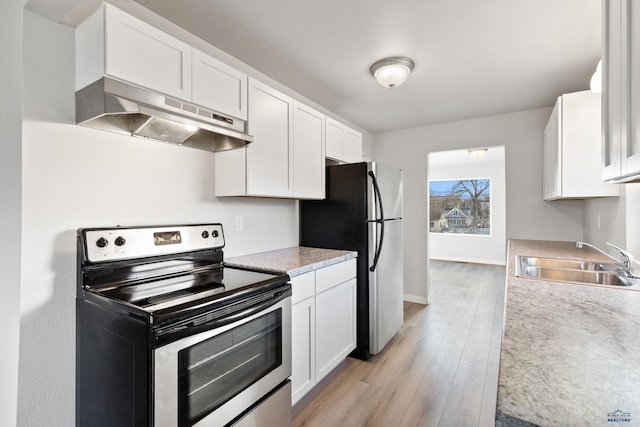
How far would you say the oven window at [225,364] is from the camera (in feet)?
3.85

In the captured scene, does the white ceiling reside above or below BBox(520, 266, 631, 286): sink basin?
above

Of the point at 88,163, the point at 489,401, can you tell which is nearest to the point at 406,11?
the point at 88,163

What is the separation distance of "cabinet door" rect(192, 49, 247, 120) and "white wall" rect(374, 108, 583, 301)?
9.50 feet

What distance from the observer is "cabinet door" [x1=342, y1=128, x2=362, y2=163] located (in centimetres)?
310

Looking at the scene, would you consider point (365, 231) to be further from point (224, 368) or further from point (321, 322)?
point (224, 368)

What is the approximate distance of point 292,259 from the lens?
2.19 metres

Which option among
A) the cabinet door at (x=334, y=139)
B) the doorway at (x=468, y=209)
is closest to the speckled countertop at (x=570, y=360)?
the cabinet door at (x=334, y=139)

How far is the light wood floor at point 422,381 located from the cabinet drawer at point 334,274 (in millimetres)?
736

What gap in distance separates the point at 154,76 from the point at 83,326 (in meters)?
1.20

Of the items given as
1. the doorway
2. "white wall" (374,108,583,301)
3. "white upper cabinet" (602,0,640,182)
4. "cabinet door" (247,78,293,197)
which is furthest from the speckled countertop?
the doorway

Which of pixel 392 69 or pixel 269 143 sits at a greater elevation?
pixel 392 69

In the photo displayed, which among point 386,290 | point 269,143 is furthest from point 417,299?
point 269,143

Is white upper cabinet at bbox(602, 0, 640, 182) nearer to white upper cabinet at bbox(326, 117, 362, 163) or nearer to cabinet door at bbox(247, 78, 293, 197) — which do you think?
cabinet door at bbox(247, 78, 293, 197)

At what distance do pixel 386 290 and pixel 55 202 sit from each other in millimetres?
2396
